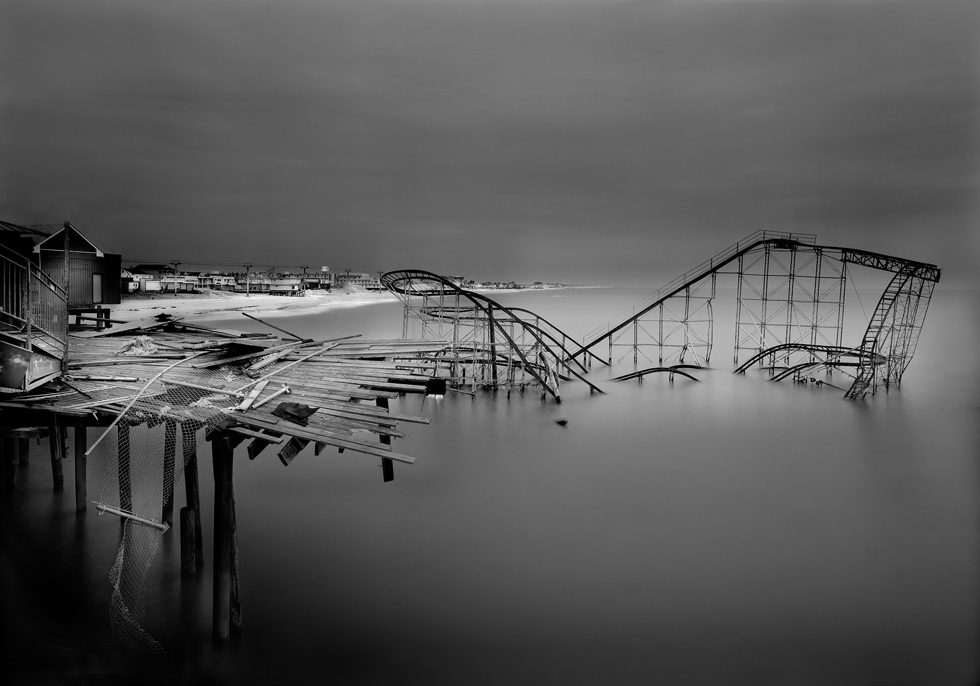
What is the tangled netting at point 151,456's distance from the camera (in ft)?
23.1

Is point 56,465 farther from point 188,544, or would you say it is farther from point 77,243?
point 77,243

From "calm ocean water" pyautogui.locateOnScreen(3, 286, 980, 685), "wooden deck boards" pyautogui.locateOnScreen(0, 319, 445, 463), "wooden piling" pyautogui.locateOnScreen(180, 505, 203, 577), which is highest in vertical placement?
"wooden deck boards" pyautogui.locateOnScreen(0, 319, 445, 463)

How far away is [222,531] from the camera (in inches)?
293

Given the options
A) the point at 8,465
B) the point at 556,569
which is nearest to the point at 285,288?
the point at 8,465

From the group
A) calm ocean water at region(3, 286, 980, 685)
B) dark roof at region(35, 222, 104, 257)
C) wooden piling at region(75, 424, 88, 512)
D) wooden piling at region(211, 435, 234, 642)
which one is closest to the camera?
wooden piling at region(211, 435, 234, 642)

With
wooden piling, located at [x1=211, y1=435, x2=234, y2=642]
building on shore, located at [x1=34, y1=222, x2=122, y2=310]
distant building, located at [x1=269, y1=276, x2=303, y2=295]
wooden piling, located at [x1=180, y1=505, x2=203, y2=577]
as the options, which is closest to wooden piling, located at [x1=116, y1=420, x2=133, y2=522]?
wooden piling, located at [x1=180, y1=505, x2=203, y2=577]

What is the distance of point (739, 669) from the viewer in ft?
28.0

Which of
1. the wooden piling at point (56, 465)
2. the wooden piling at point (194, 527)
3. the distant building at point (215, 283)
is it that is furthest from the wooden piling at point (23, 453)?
the distant building at point (215, 283)

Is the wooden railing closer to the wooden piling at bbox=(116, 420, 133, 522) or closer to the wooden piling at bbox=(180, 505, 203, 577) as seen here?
the wooden piling at bbox=(116, 420, 133, 522)

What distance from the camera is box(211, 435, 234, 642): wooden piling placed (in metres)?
7.29

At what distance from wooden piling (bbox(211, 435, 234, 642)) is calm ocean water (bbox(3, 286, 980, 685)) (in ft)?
1.52

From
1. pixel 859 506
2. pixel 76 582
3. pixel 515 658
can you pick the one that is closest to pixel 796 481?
pixel 859 506

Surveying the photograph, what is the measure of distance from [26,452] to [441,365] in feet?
52.1

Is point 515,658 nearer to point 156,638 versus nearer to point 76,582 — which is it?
point 156,638
